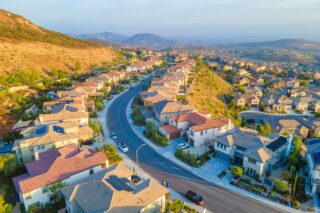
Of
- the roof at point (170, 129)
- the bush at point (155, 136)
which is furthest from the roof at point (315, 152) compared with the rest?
the bush at point (155, 136)

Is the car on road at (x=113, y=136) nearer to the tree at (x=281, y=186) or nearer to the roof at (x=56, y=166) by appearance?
the roof at (x=56, y=166)

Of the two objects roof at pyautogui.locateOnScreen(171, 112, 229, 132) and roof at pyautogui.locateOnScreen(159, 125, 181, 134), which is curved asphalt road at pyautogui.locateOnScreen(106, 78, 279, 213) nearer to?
roof at pyautogui.locateOnScreen(159, 125, 181, 134)

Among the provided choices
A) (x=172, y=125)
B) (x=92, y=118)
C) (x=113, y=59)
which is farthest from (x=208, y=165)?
(x=113, y=59)

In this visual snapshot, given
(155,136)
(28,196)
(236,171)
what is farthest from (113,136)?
(236,171)

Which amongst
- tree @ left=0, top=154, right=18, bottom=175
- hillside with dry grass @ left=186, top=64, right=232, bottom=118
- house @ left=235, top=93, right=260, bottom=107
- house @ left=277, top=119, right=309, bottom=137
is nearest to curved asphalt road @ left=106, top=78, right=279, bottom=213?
tree @ left=0, top=154, right=18, bottom=175

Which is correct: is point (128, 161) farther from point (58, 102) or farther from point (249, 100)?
point (249, 100)
